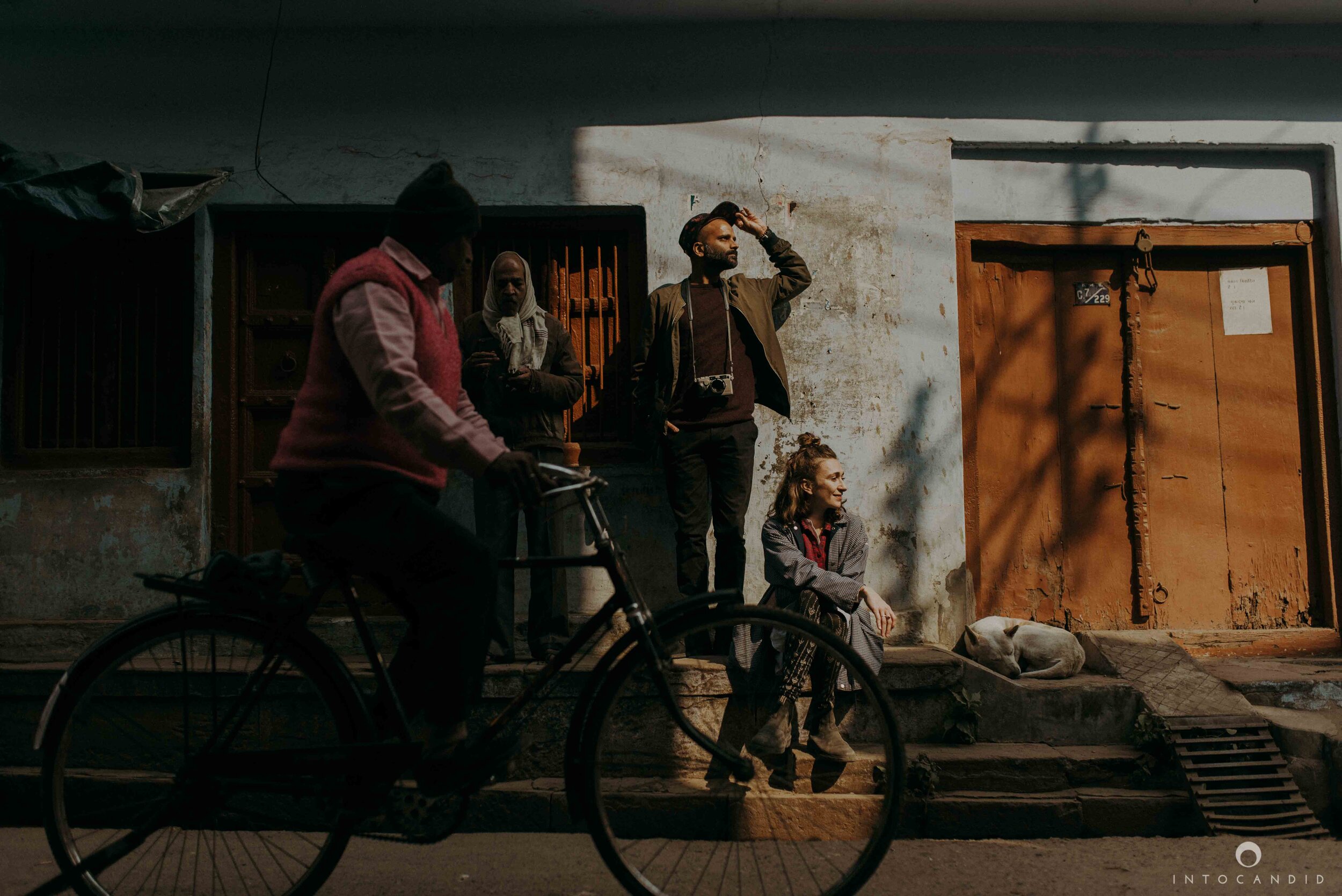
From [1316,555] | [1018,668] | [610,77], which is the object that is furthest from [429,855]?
[1316,555]

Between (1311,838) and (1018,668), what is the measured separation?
139cm

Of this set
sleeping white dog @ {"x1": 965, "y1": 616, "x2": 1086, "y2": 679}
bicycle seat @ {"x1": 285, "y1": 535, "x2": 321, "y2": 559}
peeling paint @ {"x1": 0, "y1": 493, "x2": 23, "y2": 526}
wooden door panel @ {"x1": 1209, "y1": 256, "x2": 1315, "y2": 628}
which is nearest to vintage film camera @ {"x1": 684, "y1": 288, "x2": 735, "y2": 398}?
sleeping white dog @ {"x1": 965, "y1": 616, "x2": 1086, "y2": 679}

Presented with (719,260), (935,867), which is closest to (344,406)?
(935,867)

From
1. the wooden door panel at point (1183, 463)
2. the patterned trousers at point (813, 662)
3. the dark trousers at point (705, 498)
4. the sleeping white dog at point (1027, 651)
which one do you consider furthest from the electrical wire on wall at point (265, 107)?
the wooden door panel at point (1183, 463)

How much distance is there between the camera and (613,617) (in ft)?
8.62

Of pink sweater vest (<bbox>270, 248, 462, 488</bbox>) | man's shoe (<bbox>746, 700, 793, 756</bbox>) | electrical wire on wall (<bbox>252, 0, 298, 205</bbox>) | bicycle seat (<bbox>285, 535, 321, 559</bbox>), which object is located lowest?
man's shoe (<bbox>746, 700, 793, 756</bbox>)

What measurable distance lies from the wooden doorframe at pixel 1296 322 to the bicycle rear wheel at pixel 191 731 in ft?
13.5

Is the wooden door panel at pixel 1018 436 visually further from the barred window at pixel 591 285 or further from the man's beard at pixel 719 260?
the barred window at pixel 591 285

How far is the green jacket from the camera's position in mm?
4988

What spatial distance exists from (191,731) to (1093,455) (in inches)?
199

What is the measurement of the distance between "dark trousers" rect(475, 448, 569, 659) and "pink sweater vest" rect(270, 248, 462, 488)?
1.89 metres

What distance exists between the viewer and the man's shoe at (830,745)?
3799 millimetres

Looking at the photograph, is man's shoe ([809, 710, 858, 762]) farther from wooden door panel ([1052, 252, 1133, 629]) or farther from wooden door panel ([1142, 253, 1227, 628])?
wooden door panel ([1142, 253, 1227, 628])

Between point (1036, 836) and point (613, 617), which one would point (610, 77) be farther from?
point (1036, 836)
